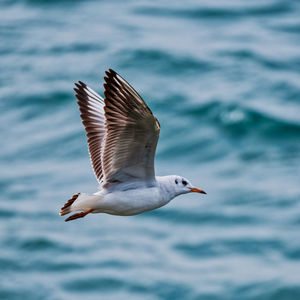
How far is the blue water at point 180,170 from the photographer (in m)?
37.3

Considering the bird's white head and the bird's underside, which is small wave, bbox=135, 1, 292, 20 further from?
the bird's underside

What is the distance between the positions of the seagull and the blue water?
77.4 feet

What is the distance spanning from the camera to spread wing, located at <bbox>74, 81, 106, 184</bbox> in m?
10.8

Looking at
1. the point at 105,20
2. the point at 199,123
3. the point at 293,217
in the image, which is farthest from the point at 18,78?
the point at 293,217

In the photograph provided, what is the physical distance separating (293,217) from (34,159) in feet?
42.9

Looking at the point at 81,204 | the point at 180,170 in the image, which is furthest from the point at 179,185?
the point at 180,170

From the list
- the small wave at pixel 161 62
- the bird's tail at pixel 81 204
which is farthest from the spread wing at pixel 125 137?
the small wave at pixel 161 62

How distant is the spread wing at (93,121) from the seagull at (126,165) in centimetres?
20

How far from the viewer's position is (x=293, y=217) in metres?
38.9

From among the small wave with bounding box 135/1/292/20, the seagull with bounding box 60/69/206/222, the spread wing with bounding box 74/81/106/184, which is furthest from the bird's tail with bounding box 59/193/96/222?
the small wave with bounding box 135/1/292/20

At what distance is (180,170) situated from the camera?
3675 cm

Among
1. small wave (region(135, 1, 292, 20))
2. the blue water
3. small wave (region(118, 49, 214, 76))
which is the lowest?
the blue water

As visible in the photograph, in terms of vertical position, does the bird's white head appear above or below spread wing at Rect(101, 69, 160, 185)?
below

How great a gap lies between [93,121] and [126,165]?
4.12 feet
